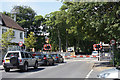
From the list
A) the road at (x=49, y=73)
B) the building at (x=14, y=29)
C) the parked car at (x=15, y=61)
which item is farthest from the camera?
the building at (x=14, y=29)

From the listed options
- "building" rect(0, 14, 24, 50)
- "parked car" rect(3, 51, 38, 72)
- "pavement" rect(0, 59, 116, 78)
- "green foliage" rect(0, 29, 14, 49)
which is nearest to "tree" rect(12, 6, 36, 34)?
"building" rect(0, 14, 24, 50)

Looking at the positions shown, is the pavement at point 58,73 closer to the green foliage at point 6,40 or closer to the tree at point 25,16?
the green foliage at point 6,40

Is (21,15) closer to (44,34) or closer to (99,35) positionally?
(44,34)

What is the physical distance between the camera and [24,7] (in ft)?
178

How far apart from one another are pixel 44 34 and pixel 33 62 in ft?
130

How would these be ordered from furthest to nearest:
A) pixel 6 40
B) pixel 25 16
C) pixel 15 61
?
pixel 25 16, pixel 6 40, pixel 15 61

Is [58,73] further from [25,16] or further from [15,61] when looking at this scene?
[25,16]

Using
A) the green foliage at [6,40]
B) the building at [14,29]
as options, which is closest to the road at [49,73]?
the green foliage at [6,40]

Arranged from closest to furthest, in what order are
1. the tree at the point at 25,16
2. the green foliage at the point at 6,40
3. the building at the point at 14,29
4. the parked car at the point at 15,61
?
the parked car at the point at 15,61
the green foliage at the point at 6,40
the building at the point at 14,29
the tree at the point at 25,16

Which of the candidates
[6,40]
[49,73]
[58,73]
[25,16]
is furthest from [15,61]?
[25,16]

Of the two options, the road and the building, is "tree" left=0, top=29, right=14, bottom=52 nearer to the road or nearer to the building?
the building

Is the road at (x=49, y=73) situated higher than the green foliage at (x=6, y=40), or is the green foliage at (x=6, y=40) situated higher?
the green foliage at (x=6, y=40)

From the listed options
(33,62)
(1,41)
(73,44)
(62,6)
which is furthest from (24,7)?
(33,62)

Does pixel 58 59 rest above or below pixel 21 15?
below
